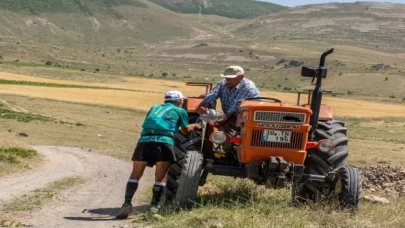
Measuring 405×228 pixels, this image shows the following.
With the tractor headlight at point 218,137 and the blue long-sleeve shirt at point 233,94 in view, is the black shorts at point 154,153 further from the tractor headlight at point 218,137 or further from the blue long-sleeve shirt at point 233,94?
the blue long-sleeve shirt at point 233,94

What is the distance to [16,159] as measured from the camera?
16.0 metres

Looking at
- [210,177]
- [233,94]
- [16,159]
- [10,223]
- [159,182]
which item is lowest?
[16,159]

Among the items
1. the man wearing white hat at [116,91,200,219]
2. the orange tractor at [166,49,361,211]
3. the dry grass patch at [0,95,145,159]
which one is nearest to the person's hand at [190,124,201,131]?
the orange tractor at [166,49,361,211]

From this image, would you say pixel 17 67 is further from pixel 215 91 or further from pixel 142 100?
pixel 215 91

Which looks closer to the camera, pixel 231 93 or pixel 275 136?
pixel 275 136

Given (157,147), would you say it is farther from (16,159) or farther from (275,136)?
(16,159)

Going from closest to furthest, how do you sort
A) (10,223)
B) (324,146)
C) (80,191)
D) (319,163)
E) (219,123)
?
(10,223) → (324,146) → (319,163) → (219,123) → (80,191)

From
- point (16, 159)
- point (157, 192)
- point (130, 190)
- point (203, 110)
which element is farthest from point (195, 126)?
point (16, 159)

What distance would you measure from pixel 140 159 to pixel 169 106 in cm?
91

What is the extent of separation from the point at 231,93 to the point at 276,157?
5.66 feet

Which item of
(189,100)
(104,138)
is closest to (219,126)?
(189,100)

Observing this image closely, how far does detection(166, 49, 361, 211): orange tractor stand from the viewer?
9406 mm

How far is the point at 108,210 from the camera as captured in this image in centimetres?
1054

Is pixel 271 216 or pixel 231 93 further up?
pixel 231 93
